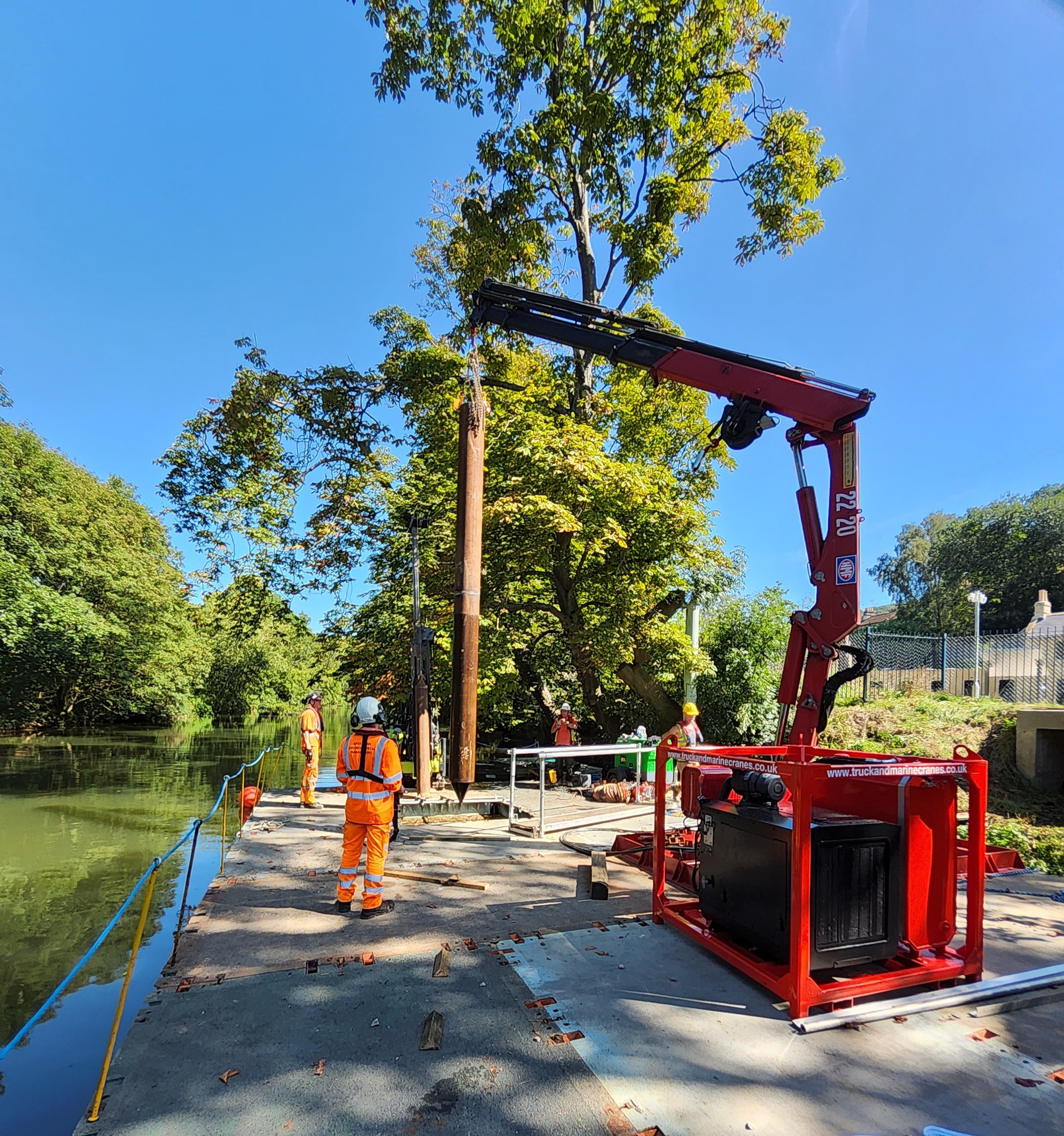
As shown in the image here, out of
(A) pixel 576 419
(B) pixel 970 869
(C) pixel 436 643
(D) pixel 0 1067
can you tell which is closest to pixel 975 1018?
(B) pixel 970 869

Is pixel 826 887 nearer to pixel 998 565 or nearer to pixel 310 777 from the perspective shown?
pixel 310 777

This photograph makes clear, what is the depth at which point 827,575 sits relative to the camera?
5.93 m

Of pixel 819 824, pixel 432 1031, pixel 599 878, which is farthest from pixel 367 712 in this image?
pixel 819 824

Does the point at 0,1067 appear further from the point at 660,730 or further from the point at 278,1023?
the point at 660,730

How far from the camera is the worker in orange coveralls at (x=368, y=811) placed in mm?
5824

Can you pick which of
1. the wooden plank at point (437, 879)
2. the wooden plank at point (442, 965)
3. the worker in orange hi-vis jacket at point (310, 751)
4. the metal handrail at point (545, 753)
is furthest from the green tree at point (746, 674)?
the wooden plank at point (442, 965)

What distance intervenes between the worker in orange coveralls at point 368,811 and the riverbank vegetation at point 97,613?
1200 centimetres

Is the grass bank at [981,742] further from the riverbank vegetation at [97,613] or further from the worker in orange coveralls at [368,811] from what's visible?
the riverbank vegetation at [97,613]

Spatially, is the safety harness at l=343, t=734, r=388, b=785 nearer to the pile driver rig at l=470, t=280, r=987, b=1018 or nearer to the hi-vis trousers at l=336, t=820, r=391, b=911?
the hi-vis trousers at l=336, t=820, r=391, b=911

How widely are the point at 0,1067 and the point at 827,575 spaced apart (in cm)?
745

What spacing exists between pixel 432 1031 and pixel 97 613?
32695mm

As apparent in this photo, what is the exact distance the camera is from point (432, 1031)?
3689 mm

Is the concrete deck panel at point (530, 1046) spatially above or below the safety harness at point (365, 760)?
below

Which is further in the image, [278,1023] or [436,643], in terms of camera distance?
[436,643]
